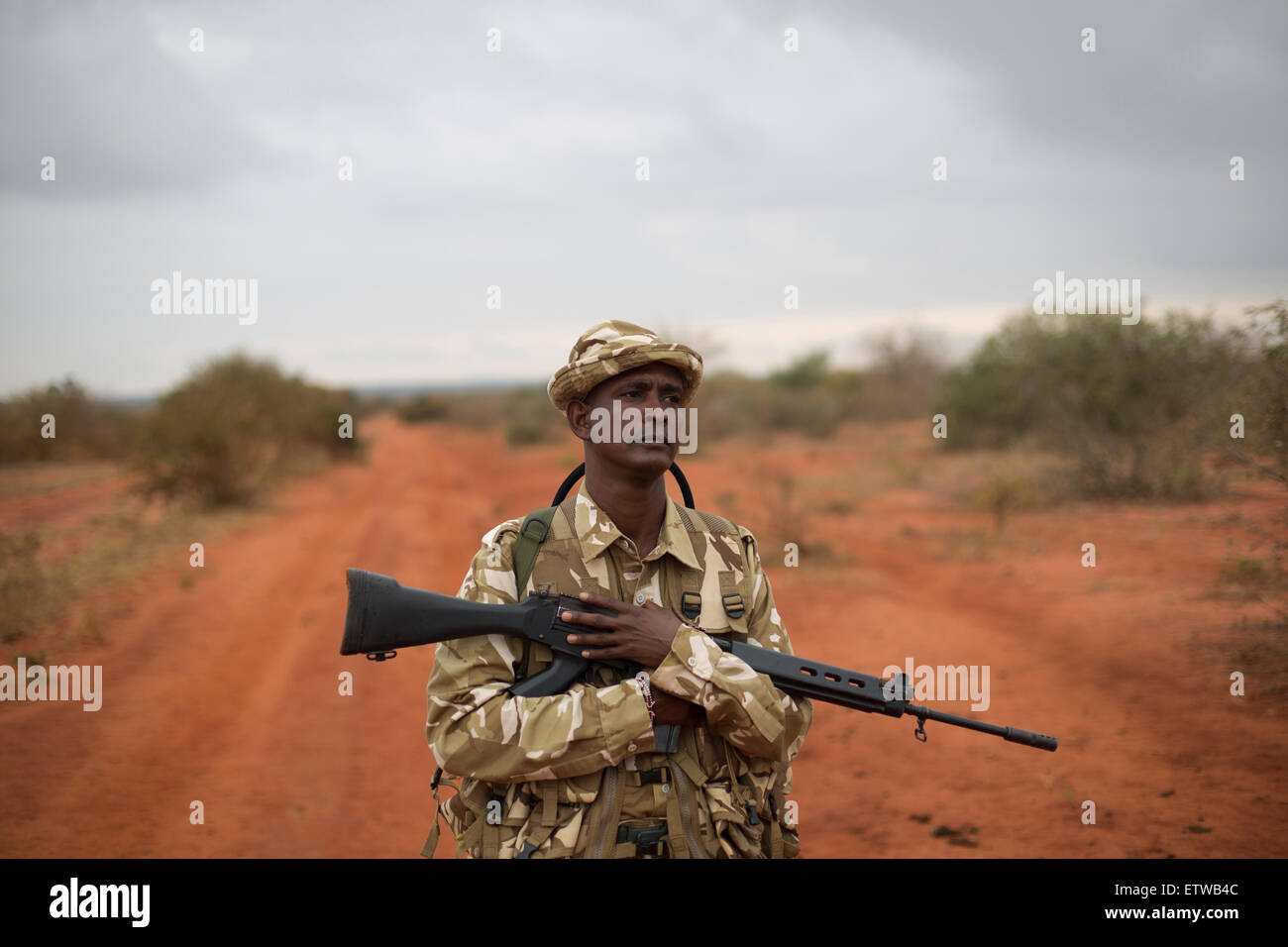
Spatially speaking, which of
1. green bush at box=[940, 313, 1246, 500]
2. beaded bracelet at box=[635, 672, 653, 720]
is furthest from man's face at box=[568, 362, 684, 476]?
green bush at box=[940, 313, 1246, 500]

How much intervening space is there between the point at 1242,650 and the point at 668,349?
669 centimetres

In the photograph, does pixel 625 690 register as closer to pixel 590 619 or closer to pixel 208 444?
pixel 590 619

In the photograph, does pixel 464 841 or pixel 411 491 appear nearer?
pixel 464 841

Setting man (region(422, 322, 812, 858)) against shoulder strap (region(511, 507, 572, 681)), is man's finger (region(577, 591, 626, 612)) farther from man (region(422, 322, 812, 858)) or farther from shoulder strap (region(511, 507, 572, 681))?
shoulder strap (region(511, 507, 572, 681))

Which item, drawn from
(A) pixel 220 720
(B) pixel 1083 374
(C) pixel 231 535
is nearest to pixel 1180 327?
(B) pixel 1083 374

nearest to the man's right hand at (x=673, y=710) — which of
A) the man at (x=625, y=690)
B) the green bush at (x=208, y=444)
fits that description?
the man at (x=625, y=690)

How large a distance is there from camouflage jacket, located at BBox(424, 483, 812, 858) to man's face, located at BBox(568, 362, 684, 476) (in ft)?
0.64

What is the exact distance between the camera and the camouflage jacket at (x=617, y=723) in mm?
2074

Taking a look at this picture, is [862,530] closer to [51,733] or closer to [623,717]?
[51,733]

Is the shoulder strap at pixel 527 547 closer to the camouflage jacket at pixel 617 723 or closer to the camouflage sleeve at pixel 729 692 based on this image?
the camouflage jacket at pixel 617 723

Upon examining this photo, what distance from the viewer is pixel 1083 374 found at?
1502 cm

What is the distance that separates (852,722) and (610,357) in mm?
5014

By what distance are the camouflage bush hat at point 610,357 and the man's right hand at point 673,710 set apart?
0.80 m

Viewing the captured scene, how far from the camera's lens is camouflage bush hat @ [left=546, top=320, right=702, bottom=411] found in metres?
2.21
